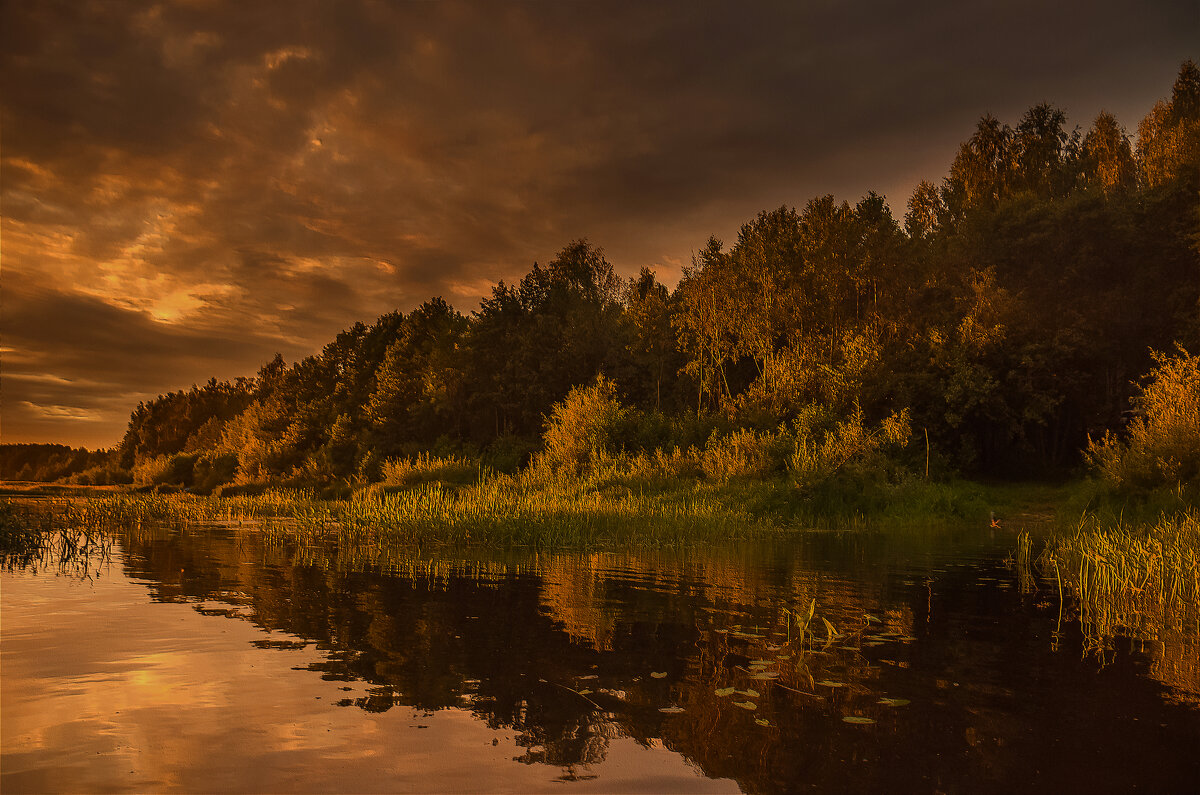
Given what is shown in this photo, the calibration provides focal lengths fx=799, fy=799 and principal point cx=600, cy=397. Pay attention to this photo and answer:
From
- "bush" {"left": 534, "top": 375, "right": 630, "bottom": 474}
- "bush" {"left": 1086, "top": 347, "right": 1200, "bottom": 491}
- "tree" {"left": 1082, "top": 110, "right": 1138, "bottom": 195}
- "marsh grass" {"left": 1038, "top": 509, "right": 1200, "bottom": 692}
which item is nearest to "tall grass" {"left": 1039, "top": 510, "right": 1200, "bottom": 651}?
"marsh grass" {"left": 1038, "top": 509, "right": 1200, "bottom": 692}

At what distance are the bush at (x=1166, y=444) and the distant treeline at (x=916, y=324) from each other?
14135 millimetres

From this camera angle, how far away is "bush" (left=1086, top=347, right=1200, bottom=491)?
2416 centimetres

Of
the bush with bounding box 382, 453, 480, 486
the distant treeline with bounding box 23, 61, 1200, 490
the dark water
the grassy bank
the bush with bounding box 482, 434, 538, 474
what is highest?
the distant treeline with bounding box 23, 61, 1200, 490

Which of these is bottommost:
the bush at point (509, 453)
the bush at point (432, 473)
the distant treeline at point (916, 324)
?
the bush at point (432, 473)

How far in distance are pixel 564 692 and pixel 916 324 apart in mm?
49627

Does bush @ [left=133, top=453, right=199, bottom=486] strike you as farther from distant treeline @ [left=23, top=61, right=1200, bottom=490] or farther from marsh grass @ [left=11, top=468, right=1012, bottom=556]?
marsh grass @ [left=11, top=468, right=1012, bottom=556]

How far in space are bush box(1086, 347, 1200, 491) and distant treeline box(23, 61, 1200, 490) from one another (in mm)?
14135

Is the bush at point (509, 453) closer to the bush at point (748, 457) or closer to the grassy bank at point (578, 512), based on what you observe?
the grassy bank at point (578, 512)

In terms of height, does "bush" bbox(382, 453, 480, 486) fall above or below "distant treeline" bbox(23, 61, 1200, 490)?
below

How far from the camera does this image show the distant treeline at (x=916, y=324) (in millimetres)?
48562

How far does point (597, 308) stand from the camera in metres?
73.8

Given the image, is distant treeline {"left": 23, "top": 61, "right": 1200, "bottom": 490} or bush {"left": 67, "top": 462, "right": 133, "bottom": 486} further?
bush {"left": 67, "top": 462, "right": 133, "bottom": 486}

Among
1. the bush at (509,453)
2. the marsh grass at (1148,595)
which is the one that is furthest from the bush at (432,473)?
the marsh grass at (1148,595)

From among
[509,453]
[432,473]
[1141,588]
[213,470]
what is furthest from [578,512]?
[213,470]
